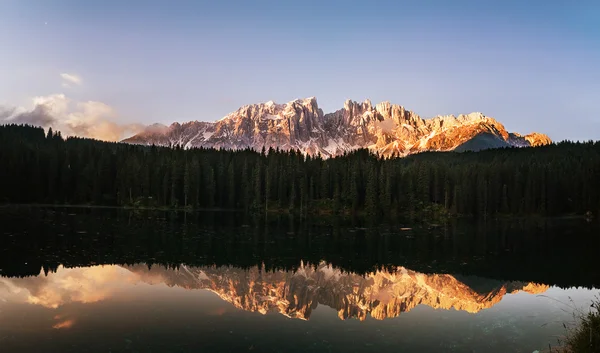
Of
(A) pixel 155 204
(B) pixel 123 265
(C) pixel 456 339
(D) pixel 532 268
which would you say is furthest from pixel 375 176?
(C) pixel 456 339

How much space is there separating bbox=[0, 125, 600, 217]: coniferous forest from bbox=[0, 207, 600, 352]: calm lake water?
356 ft

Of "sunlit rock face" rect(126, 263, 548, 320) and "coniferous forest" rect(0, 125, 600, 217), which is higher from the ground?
"coniferous forest" rect(0, 125, 600, 217)

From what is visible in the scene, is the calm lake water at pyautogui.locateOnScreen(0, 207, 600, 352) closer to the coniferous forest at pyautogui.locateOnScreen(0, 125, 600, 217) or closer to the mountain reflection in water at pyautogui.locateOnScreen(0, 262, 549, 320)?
the mountain reflection in water at pyautogui.locateOnScreen(0, 262, 549, 320)

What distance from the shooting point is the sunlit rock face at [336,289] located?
29.1 meters

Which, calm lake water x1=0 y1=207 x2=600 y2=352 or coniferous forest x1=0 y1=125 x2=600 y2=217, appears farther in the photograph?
coniferous forest x1=0 y1=125 x2=600 y2=217

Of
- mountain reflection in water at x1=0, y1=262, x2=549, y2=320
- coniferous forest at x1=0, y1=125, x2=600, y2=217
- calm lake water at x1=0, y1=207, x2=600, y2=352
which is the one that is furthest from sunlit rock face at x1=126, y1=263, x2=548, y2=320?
coniferous forest at x1=0, y1=125, x2=600, y2=217

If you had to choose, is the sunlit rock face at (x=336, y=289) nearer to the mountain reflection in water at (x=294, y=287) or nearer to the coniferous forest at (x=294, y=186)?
the mountain reflection in water at (x=294, y=287)

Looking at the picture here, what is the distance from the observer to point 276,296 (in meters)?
31.2

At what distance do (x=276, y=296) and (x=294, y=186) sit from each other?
14278 cm

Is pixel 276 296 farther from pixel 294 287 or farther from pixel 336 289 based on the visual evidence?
pixel 336 289

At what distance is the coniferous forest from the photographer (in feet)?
539

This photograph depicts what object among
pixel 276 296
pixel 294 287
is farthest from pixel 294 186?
pixel 276 296

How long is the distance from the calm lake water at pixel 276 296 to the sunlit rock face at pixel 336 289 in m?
0.10

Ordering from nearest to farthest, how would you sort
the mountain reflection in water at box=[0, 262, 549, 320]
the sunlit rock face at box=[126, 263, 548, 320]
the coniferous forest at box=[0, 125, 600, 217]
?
the mountain reflection in water at box=[0, 262, 549, 320] → the sunlit rock face at box=[126, 263, 548, 320] → the coniferous forest at box=[0, 125, 600, 217]
